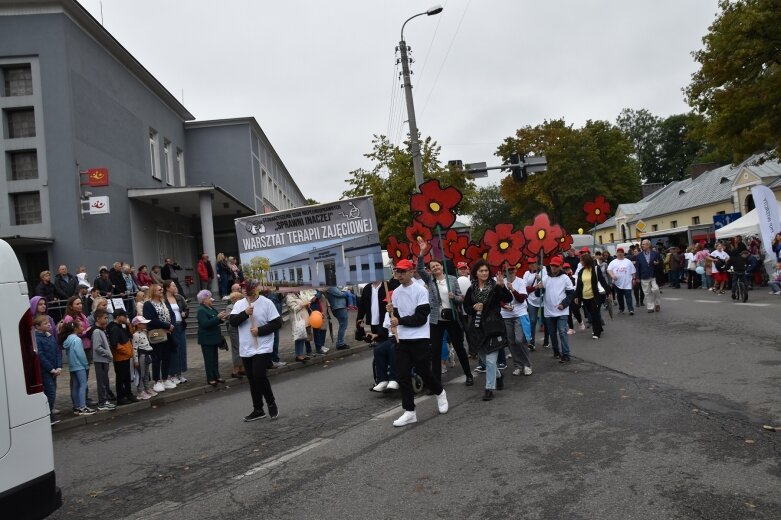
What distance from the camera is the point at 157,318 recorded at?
33.1 feet

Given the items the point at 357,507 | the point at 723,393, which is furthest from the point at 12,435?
the point at 723,393

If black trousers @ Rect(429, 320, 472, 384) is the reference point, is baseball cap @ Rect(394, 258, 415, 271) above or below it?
above

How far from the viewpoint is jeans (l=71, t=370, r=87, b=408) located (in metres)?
8.99

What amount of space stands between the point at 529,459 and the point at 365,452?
1555mm

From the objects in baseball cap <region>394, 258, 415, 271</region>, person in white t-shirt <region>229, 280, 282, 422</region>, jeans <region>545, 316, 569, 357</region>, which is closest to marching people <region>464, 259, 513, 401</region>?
baseball cap <region>394, 258, 415, 271</region>

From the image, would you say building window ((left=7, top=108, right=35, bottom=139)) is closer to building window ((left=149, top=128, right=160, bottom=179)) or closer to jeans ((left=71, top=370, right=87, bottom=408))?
building window ((left=149, top=128, right=160, bottom=179))

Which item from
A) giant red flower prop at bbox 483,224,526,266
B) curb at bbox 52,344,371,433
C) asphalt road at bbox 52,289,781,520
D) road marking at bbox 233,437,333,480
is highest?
giant red flower prop at bbox 483,224,526,266

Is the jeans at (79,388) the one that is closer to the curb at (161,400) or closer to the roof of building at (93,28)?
the curb at (161,400)

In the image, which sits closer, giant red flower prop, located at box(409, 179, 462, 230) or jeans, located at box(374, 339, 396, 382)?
jeans, located at box(374, 339, 396, 382)

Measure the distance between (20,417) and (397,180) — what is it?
2866cm

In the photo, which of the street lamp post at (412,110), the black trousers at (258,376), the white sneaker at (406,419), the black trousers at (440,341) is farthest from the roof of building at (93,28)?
the white sneaker at (406,419)

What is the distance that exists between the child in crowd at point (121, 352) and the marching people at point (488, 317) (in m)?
5.19

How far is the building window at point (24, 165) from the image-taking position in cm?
1838

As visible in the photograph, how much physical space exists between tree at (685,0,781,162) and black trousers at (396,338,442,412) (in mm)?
20727
